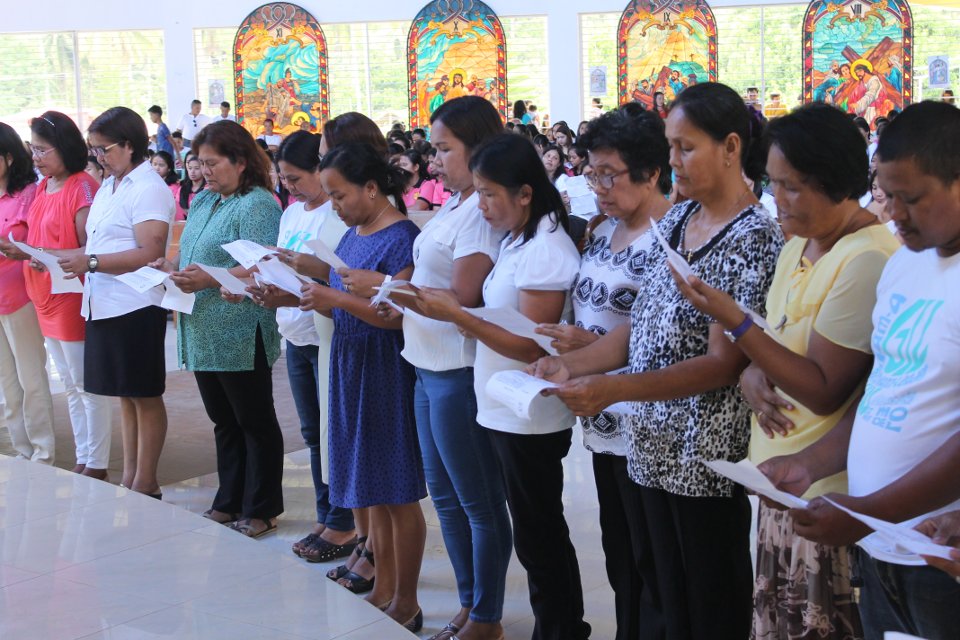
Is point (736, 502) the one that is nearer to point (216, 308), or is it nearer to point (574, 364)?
point (574, 364)

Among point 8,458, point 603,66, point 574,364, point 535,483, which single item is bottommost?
point 8,458

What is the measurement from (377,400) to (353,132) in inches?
35.3

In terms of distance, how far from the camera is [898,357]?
159 centimetres

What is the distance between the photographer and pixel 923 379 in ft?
5.06

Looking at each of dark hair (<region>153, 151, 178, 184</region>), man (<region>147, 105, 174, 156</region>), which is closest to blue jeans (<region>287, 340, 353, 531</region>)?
dark hair (<region>153, 151, 178, 184</region>)

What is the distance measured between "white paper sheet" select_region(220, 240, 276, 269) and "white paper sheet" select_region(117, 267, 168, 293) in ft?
1.77

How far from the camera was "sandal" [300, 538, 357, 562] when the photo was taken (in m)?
3.70

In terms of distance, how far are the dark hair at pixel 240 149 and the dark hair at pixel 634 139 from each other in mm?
1823

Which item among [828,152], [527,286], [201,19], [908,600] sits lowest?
[908,600]

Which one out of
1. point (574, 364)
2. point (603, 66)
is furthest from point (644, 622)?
point (603, 66)

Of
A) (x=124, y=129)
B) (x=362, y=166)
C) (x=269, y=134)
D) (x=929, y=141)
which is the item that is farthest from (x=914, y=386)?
(x=269, y=134)

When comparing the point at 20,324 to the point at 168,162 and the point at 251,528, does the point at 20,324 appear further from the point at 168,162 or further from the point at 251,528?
the point at 168,162

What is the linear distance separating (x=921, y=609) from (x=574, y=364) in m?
0.88

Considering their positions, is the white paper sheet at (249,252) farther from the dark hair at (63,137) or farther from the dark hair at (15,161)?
the dark hair at (15,161)
